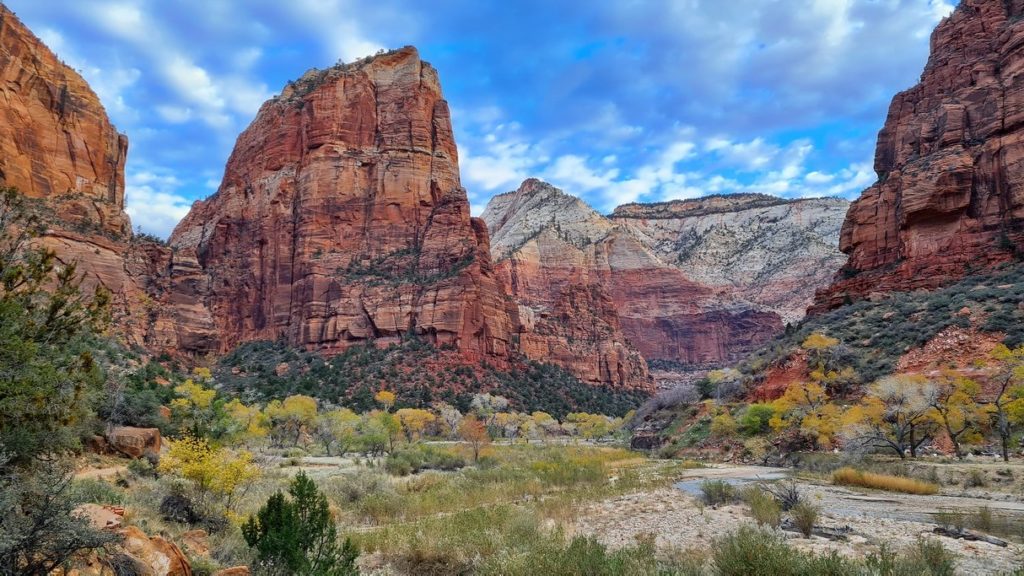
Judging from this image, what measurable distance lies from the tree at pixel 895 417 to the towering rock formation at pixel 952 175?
21.6 m

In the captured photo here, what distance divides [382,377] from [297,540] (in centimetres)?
5529

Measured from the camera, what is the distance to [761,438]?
1282 inches

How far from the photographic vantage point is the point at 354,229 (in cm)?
7769

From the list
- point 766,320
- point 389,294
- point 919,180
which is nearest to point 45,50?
point 389,294

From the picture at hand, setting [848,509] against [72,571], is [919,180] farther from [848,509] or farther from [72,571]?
[72,571]

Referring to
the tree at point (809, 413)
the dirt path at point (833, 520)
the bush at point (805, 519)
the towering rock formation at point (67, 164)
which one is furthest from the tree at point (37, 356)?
the towering rock formation at point (67, 164)

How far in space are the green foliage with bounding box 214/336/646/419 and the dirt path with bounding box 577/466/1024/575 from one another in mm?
44017

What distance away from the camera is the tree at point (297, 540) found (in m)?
7.64

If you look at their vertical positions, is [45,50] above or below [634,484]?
above

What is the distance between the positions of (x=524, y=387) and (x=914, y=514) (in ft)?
199

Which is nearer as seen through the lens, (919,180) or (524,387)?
(919,180)

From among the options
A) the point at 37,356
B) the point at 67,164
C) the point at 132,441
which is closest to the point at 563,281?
the point at 67,164

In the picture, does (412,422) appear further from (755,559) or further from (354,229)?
(755,559)

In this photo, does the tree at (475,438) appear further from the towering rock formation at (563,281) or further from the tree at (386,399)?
the towering rock formation at (563,281)
